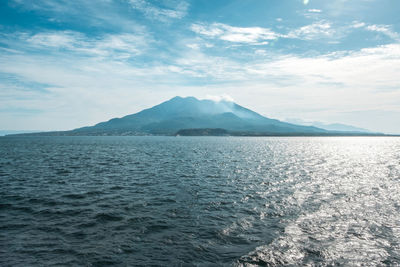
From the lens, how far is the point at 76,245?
18469mm

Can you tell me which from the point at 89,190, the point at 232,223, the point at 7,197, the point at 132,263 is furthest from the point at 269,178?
the point at 7,197

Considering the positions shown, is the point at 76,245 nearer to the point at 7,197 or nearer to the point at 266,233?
the point at 266,233

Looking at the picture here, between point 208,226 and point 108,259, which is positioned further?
point 208,226

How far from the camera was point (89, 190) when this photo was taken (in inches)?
1426

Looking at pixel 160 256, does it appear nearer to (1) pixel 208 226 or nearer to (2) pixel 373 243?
(1) pixel 208 226

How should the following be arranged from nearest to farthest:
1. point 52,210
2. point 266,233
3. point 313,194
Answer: point 266,233
point 52,210
point 313,194

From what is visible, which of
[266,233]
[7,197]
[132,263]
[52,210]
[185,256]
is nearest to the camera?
[132,263]

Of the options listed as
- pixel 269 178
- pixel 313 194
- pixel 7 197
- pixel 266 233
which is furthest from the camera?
pixel 269 178

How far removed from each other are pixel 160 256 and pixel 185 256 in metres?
1.84

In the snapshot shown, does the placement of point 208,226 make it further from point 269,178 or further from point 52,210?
point 269,178

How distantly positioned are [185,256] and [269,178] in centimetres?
3530

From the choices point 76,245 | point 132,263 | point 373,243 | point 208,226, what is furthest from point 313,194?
point 76,245

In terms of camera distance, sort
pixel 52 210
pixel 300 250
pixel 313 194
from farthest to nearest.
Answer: pixel 313 194 → pixel 52 210 → pixel 300 250

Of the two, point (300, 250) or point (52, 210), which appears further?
point (52, 210)
